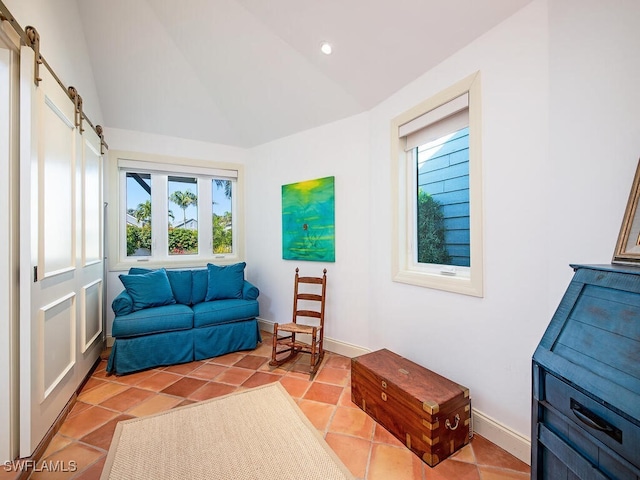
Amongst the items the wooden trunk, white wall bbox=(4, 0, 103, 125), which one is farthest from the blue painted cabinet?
white wall bbox=(4, 0, 103, 125)

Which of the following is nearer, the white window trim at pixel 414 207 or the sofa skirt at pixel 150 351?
the white window trim at pixel 414 207

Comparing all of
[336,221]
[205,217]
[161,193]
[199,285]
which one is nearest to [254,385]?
[199,285]

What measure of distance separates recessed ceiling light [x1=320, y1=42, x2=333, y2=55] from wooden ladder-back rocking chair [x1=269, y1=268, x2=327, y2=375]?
205cm

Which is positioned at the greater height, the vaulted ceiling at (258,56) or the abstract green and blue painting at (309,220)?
the vaulted ceiling at (258,56)

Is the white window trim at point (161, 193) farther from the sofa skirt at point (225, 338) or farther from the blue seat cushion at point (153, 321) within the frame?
the sofa skirt at point (225, 338)

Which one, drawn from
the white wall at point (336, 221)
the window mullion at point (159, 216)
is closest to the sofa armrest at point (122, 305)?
the window mullion at point (159, 216)

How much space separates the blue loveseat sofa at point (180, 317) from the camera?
2752 millimetres

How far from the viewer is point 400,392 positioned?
71.2 inches

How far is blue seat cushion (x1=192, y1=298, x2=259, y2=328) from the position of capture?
307 cm

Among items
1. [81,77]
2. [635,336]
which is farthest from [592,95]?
[81,77]

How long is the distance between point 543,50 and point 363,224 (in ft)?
5.93

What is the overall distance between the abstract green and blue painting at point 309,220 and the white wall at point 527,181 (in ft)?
2.27

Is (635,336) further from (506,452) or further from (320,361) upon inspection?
(320,361)

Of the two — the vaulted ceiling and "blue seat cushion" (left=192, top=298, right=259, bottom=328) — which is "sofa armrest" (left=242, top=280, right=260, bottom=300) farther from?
the vaulted ceiling
